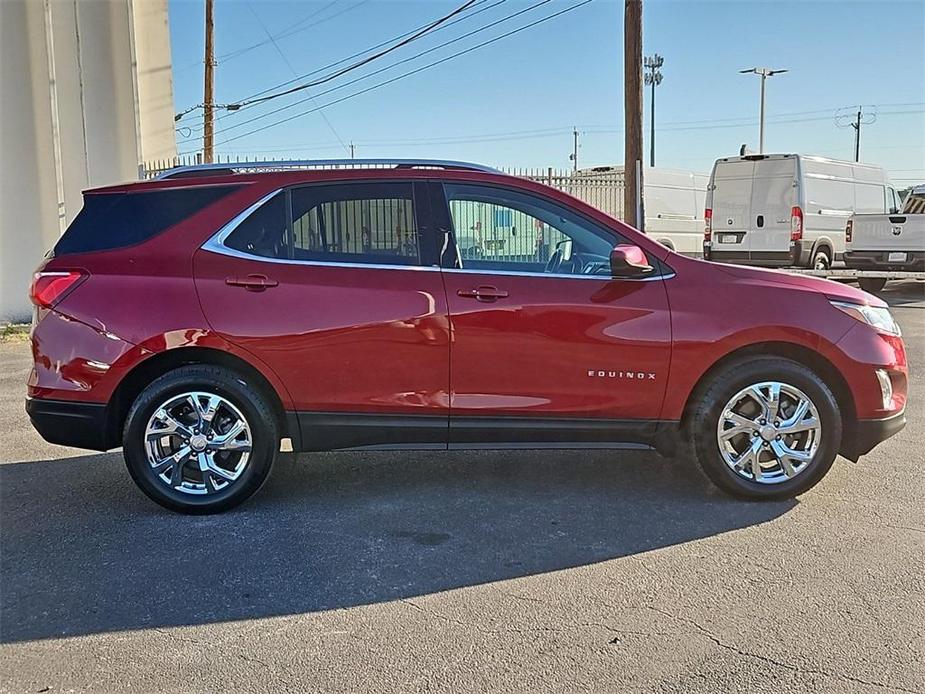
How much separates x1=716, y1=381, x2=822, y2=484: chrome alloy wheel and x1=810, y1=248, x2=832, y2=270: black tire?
46.6 feet

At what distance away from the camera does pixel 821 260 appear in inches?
691

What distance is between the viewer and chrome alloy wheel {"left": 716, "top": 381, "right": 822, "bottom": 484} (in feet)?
14.5

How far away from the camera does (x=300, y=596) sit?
11.3 feet

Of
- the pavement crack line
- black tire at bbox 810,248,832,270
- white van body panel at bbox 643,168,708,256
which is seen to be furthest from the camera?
white van body panel at bbox 643,168,708,256

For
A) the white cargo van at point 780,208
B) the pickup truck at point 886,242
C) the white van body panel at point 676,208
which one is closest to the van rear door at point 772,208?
the white cargo van at point 780,208

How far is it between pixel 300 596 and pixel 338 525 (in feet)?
2.60

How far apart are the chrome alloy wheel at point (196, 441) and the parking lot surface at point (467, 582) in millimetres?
218

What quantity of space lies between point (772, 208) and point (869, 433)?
13.8m

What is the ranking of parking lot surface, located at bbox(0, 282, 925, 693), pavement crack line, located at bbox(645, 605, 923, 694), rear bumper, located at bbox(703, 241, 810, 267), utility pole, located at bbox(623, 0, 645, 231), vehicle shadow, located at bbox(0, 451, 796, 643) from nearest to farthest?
pavement crack line, located at bbox(645, 605, 923, 694) < parking lot surface, located at bbox(0, 282, 925, 693) < vehicle shadow, located at bbox(0, 451, 796, 643) < utility pole, located at bbox(623, 0, 645, 231) < rear bumper, located at bbox(703, 241, 810, 267)

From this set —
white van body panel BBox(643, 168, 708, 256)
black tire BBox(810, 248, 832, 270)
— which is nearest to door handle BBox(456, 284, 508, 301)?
black tire BBox(810, 248, 832, 270)

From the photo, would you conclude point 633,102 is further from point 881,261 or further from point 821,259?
point 821,259

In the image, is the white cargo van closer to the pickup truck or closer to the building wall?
the pickup truck

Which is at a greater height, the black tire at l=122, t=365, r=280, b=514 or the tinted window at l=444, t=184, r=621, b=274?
the tinted window at l=444, t=184, r=621, b=274

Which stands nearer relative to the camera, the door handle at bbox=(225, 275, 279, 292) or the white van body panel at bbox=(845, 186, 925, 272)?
the door handle at bbox=(225, 275, 279, 292)
